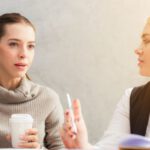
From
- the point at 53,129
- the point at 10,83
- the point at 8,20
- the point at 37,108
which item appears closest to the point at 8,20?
the point at 8,20

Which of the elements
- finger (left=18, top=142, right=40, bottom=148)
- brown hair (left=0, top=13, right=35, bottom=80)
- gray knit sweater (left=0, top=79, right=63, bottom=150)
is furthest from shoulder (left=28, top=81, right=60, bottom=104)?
finger (left=18, top=142, right=40, bottom=148)

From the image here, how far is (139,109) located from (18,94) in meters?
0.53

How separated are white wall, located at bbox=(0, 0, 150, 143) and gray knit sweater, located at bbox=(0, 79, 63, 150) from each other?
0.76 feet

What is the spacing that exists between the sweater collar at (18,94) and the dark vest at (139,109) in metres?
0.46

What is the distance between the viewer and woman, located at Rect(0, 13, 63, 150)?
1538 mm

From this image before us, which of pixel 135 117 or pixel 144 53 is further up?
pixel 144 53

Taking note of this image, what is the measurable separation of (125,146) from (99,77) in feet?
4.49

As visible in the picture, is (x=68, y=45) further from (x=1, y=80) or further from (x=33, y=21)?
(x=1, y=80)

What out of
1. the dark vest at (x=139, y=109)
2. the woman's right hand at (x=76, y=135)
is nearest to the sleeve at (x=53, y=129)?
the dark vest at (x=139, y=109)

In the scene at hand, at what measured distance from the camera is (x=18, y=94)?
1589 millimetres

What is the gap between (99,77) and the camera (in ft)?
6.31

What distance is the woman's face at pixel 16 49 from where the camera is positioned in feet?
5.02

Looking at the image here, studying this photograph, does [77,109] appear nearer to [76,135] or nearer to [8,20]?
[76,135]

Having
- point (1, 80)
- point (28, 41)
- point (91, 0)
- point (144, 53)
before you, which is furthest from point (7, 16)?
point (144, 53)
